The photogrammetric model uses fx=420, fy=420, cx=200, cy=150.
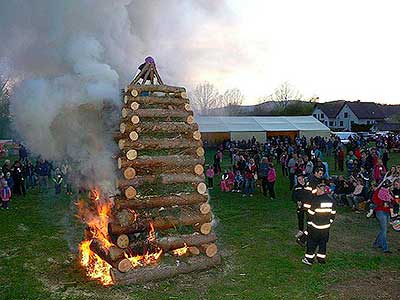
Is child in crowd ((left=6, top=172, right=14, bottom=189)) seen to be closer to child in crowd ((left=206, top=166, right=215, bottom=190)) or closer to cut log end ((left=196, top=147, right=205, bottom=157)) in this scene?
child in crowd ((left=206, top=166, right=215, bottom=190))

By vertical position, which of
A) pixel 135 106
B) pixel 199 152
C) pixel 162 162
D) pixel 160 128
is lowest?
pixel 162 162

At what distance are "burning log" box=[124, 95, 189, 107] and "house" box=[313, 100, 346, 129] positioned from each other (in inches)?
2782

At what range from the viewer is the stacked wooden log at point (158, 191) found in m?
7.63

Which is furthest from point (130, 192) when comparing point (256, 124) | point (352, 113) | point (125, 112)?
point (352, 113)

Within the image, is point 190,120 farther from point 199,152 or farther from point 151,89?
point 151,89

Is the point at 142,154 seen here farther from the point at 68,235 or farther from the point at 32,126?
the point at 68,235

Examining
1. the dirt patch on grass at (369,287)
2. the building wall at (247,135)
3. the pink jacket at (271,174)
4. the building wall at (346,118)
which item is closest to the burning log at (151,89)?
the dirt patch on grass at (369,287)

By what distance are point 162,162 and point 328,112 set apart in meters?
75.3

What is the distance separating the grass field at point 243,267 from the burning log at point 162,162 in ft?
7.01

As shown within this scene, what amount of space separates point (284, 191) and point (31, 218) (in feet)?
31.9

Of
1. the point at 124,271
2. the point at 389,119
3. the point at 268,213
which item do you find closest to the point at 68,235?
the point at 124,271

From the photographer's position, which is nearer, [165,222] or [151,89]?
[165,222]

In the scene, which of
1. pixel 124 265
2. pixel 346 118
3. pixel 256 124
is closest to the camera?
pixel 124 265

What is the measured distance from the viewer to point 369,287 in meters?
7.18
